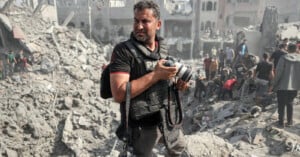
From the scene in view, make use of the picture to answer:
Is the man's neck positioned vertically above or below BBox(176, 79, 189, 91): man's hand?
above

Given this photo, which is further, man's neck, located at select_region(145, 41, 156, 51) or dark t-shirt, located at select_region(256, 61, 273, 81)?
dark t-shirt, located at select_region(256, 61, 273, 81)

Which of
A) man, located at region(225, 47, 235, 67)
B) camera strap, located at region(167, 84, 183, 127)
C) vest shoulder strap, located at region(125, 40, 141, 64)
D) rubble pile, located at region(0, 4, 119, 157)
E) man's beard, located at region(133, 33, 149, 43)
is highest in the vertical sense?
man's beard, located at region(133, 33, 149, 43)

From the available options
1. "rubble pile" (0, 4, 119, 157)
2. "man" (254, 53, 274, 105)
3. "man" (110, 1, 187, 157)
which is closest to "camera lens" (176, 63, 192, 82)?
"man" (110, 1, 187, 157)

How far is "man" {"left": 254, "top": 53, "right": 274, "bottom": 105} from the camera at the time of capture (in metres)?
7.85

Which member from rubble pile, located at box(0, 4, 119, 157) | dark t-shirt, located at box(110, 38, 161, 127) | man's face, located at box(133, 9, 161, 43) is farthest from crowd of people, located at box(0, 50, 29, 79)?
man's face, located at box(133, 9, 161, 43)

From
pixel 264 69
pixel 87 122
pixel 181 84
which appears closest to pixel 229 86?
pixel 264 69

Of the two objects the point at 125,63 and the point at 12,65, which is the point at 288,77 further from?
the point at 12,65

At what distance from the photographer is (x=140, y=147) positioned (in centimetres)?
248

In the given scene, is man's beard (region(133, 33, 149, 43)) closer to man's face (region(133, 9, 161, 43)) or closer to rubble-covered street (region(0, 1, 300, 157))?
man's face (region(133, 9, 161, 43))

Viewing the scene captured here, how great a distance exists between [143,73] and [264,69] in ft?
22.3

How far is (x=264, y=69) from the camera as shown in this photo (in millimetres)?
7969

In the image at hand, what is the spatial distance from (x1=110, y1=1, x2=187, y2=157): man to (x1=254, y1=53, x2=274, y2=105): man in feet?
20.9

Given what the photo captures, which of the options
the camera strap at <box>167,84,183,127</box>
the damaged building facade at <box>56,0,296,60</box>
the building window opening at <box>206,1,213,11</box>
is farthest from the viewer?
the building window opening at <box>206,1,213,11</box>

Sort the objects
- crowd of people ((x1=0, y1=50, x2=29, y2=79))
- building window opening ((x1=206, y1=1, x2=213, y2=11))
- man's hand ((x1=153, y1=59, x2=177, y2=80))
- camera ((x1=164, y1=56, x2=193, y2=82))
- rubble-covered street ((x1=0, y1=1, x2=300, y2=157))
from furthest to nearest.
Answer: building window opening ((x1=206, y1=1, x2=213, y2=11))
crowd of people ((x1=0, y1=50, x2=29, y2=79))
rubble-covered street ((x1=0, y1=1, x2=300, y2=157))
camera ((x1=164, y1=56, x2=193, y2=82))
man's hand ((x1=153, y1=59, x2=177, y2=80))
